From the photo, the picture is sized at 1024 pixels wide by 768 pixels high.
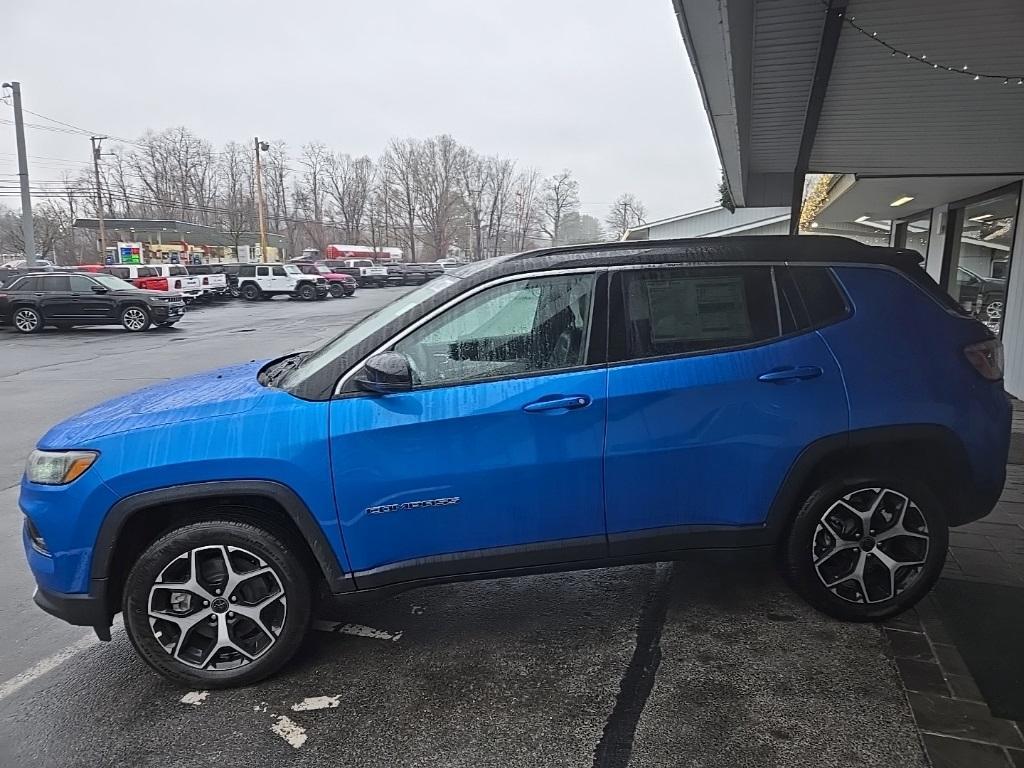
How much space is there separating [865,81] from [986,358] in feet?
11.9

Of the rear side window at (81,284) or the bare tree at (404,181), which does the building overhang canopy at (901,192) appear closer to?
the rear side window at (81,284)

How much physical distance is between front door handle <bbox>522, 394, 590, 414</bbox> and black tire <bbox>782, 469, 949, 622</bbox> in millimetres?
1173

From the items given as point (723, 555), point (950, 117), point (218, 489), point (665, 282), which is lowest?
point (723, 555)

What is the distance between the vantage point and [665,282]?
304 cm

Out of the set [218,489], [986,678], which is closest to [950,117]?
[986,678]

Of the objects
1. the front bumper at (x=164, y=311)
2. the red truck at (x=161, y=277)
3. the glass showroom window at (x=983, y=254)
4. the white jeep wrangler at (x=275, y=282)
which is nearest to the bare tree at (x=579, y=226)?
the white jeep wrangler at (x=275, y=282)

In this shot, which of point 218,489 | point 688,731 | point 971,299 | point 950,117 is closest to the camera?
point 688,731

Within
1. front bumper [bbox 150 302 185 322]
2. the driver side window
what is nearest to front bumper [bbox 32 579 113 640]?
the driver side window

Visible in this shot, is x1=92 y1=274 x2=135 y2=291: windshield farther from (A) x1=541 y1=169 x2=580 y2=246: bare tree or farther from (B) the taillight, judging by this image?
(A) x1=541 y1=169 x2=580 y2=246: bare tree

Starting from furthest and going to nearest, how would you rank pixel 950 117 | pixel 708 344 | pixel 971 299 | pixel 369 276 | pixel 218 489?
pixel 369 276
pixel 971 299
pixel 950 117
pixel 708 344
pixel 218 489

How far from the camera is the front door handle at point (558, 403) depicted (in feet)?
9.14

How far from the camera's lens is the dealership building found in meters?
4.40

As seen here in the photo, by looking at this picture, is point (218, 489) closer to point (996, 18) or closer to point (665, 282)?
point (665, 282)

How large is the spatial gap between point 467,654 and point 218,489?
130 centimetres
